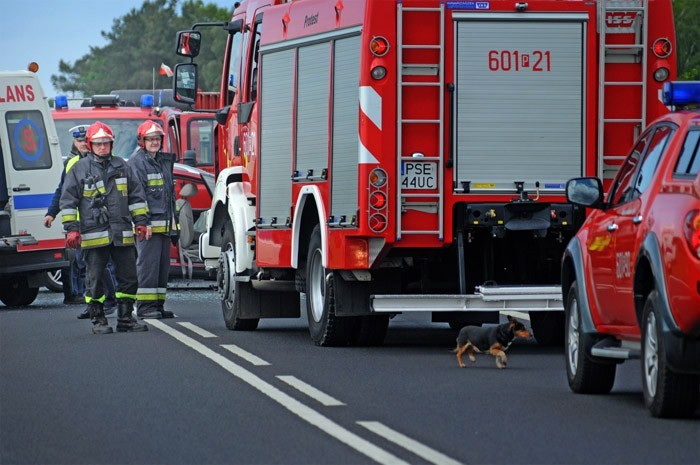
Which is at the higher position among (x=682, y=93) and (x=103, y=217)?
(x=682, y=93)

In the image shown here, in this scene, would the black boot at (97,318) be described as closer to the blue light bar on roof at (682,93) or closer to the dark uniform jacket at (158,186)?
the dark uniform jacket at (158,186)

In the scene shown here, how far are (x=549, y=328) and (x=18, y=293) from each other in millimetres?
9485

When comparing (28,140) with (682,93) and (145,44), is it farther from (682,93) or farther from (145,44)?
(145,44)

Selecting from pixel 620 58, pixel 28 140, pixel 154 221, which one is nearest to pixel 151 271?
pixel 154 221

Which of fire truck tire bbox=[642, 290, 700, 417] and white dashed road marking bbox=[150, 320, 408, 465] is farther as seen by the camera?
fire truck tire bbox=[642, 290, 700, 417]

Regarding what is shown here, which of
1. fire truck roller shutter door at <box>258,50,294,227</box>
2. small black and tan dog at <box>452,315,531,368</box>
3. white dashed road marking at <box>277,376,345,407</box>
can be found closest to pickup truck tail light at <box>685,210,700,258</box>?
white dashed road marking at <box>277,376,345,407</box>

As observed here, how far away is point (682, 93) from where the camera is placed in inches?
415

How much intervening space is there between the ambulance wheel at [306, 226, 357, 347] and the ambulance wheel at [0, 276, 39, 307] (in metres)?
8.37

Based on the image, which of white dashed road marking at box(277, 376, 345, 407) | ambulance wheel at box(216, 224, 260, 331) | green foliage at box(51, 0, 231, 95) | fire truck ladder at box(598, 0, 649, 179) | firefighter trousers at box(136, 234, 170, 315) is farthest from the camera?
green foliage at box(51, 0, 231, 95)

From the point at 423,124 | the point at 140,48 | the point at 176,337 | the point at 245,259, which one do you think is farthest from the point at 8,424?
Answer: the point at 140,48

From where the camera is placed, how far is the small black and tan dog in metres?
13.5

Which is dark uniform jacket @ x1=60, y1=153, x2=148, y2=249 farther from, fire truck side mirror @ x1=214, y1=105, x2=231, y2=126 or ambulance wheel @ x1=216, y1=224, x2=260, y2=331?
fire truck side mirror @ x1=214, y1=105, x2=231, y2=126

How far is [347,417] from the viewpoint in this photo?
1034 centimetres

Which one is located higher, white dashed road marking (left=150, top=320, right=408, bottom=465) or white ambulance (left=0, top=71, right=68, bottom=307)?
white ambulance (left=0, top=71, right=68, bottom=307)
